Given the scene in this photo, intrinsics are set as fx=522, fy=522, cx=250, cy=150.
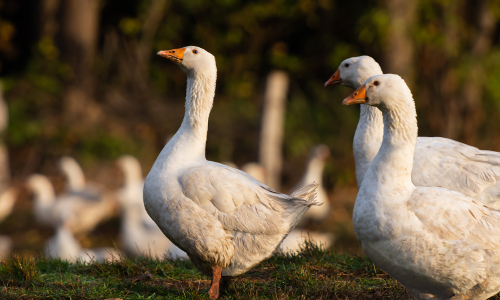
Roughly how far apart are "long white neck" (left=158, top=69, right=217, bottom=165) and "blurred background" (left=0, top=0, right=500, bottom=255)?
19.0 ft

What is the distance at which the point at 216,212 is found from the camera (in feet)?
13.3

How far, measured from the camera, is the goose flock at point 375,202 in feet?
11.4

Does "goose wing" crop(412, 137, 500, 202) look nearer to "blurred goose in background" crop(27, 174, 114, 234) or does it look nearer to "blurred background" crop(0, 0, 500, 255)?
"blurred background" crop(0, 0, 500, 255)

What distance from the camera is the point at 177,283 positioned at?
4.70 m

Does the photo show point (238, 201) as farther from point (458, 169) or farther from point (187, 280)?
point (458, 169)

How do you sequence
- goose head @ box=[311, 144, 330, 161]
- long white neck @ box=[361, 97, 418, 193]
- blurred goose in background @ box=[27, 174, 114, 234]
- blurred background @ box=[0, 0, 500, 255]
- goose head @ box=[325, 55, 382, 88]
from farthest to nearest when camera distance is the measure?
blurred background @ box=[0, 0, 500, 255] < goose head @ box=[311, 144, 330, 161] < blurred goose in background @ box=[27, 174, 114, 234] < goose head @ box=[325, 55, 382, 88] < long white neck @ box=[361, 97, 418, 193]

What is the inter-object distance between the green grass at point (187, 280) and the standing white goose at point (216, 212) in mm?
330

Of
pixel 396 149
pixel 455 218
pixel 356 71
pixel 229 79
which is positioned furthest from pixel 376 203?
pixel 229 79

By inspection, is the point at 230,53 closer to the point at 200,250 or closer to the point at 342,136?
the point at 342,136

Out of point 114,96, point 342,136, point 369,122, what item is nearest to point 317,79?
point 342,136

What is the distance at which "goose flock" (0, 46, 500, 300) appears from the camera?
347 cm

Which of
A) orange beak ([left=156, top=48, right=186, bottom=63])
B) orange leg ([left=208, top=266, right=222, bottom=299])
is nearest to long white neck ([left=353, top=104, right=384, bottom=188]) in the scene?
orange leg ([left=208, top=266, right=222, bottom=299])

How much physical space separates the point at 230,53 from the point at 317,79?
3.03 m

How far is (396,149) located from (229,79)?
13201mm
